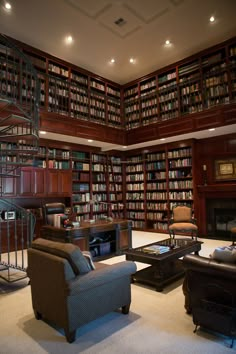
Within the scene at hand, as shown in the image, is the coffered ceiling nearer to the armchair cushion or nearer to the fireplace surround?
the fireplace surround

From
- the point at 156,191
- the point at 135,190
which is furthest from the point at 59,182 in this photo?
the point at 156,191

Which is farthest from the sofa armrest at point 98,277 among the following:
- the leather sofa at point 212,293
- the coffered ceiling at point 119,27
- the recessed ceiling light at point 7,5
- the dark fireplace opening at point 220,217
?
the recessed ceiling light at point 7,5

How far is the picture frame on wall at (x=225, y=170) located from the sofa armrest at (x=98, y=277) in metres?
4.62

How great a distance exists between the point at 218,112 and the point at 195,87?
1.32 meters

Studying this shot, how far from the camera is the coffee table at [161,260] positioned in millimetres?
3043

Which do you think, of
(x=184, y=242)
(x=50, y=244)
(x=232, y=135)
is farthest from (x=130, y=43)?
(x=50, y=244)

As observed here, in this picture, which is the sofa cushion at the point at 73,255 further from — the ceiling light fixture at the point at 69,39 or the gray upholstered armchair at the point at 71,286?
the ceiling light fixture at the point at 69,39

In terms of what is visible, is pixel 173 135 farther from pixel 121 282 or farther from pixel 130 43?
pixel 121 282

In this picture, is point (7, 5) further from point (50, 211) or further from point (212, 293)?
point (212, 293)

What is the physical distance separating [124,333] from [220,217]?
486 centimetres

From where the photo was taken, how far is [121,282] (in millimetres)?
2363

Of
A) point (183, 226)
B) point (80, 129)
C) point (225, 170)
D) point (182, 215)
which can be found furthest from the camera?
point (225, 170)

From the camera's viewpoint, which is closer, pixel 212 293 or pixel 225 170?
pixel 212 293

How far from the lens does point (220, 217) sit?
6223 millimetres
